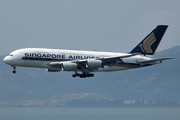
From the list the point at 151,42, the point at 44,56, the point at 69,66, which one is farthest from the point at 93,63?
the point at 151,42

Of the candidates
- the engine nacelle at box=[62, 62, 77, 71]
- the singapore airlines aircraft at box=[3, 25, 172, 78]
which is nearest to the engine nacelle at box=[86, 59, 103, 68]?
the singapore airlines aircraft at box=[3, 25, 172, 78]

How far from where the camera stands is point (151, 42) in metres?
82.8

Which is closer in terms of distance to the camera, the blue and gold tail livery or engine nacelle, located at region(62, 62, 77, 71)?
engine nacelle, located at region(62, 62, 77, 71)

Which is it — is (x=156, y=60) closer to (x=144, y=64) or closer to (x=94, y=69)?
(x=144, y=64)

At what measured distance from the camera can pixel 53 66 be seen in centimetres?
7019

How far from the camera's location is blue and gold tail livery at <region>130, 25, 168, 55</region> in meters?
81.8

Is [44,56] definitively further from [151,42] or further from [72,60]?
[151,42]

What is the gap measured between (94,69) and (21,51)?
16816mm

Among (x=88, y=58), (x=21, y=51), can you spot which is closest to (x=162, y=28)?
(x=88, y=58)

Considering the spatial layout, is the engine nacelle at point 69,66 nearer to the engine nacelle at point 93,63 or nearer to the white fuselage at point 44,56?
the engine nacelle at point 93,63

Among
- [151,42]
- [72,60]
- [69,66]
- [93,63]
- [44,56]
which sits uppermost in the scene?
[151,42]

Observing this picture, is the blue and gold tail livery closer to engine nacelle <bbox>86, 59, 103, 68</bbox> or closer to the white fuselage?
the white fuselage

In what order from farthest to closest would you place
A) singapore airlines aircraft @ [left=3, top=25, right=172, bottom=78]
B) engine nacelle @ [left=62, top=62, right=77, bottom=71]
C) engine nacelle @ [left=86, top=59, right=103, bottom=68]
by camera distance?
singapore airlines aircraft @ [left=3, top=25, right=172, bottom=78] → engine nacelle @ [left=86, top=59, right=103, bottom=68] → engine nacelle @ [left=62, top=62, right=77, bottom=71]

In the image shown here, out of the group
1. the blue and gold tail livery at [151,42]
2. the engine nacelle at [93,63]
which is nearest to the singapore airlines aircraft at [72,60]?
the engine nacelle at [93,63]
